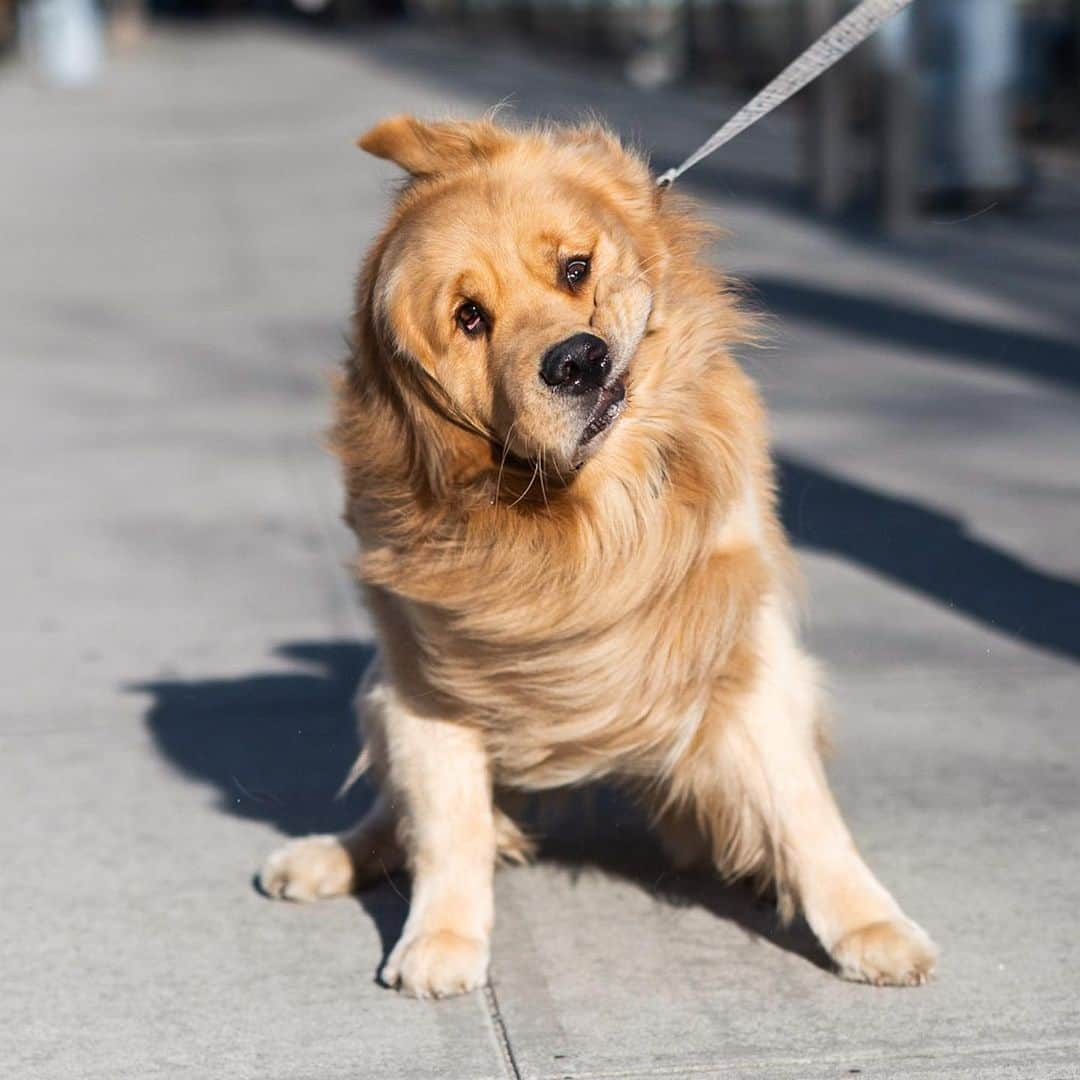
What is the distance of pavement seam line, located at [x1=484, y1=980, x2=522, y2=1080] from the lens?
315 centimetres

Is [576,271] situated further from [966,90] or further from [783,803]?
[966,90]

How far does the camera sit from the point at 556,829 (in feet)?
13.9

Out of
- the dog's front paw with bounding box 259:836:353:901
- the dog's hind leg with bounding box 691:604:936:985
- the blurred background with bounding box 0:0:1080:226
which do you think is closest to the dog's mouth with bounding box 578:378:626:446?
the dog's hind leg with bounding box 691:604:936:985

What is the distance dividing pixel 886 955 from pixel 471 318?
1373mm

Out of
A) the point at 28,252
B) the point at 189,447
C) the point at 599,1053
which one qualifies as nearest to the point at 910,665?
the point at 599,1053

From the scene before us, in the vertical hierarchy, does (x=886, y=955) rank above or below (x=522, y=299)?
below

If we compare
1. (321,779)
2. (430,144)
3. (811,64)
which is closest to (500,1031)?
(321,779)

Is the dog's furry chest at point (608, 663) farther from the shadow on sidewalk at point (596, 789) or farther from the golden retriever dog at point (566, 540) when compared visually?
the shadow on sidewalk at point (596, 789)

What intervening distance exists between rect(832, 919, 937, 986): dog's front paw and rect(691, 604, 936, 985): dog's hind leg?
0.01 meters

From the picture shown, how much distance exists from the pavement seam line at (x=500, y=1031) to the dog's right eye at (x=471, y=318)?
1212 mm

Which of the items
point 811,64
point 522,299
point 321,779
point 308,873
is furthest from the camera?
point 321,779

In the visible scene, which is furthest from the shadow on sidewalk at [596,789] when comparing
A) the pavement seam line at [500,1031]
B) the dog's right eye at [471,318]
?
the dog's right eye at [471,318]

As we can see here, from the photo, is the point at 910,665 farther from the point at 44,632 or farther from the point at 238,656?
the point at 44,632

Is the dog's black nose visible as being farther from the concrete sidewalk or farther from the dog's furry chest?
the concrete sidewalk
